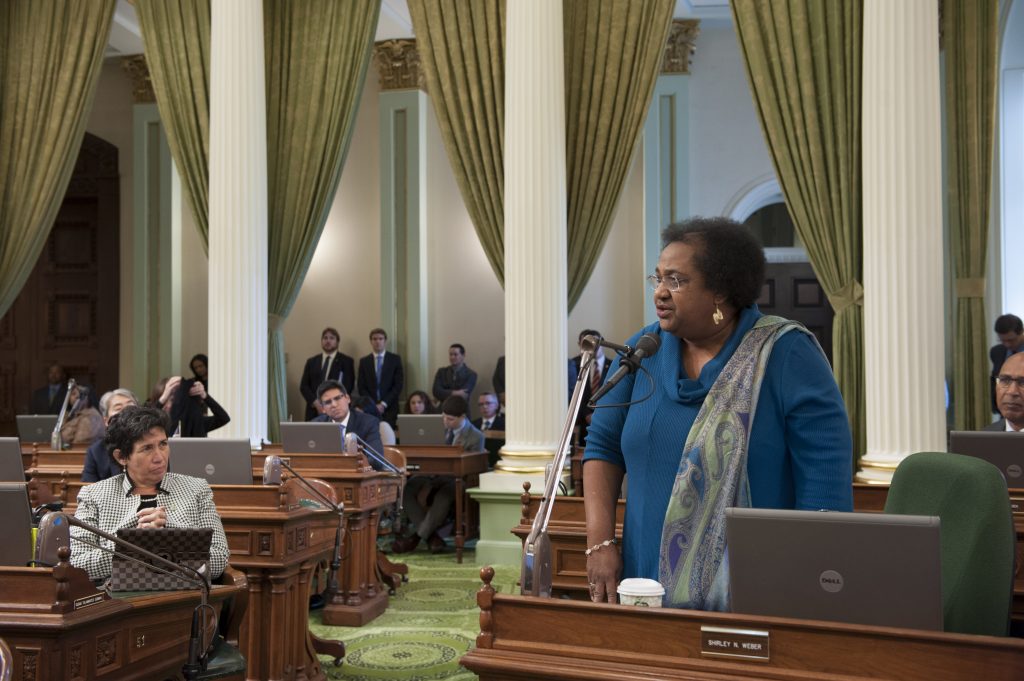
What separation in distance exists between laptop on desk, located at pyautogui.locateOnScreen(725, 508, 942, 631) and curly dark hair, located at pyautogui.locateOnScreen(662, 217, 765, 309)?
61cm

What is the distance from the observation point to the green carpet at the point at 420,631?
437 centimetres

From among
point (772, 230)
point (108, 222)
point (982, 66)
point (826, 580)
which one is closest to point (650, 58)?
point (982, 66)

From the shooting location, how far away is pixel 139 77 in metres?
11.4

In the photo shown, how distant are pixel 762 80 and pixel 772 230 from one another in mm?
4828

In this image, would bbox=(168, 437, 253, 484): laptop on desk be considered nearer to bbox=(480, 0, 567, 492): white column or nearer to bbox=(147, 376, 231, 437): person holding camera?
bbox=(147, 376, 231, 437): person holding camera

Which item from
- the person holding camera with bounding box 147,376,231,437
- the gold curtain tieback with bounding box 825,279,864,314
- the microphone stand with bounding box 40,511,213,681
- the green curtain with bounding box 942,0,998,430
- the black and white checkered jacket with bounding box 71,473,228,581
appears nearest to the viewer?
the microphone stand with bounding box 40,511,213,681

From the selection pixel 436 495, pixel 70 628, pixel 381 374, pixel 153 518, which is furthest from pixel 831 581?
pixel 381 374

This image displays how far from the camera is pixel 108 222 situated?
Result: 1181 centimetres

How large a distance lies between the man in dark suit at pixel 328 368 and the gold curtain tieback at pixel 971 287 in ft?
19.0

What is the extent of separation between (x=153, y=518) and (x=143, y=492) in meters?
0.22

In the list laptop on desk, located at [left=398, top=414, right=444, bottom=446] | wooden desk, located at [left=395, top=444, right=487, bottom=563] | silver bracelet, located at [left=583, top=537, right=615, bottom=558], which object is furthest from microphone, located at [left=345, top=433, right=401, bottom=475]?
silver bracelet, located at [left=583, top=537, right=615, bottom=558]

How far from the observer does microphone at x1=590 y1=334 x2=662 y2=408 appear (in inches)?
87.4

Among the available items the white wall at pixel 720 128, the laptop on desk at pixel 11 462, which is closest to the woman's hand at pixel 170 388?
the laptop on desk at pixel 11 462

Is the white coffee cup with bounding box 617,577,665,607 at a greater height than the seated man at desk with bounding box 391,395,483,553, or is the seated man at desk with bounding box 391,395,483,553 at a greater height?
the white coffee cup with bounding box 617,577,665,607
